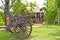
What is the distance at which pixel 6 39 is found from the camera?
441 inches

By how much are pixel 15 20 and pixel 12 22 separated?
0.21 metres

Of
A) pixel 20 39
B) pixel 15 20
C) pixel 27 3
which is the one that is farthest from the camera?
pixel 27 3

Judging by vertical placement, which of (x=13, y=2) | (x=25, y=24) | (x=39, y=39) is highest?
(x=13, y=2)

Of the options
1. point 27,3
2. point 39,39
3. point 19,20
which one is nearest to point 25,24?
point 19,20

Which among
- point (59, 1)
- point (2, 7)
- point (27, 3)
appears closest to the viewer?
point (59, 1)

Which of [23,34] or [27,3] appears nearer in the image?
[23,34]

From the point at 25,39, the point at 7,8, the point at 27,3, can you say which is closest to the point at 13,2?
the point at 7,8

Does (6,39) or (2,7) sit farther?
(2,7)

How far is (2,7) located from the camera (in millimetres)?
16516

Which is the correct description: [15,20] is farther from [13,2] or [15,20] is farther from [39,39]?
[13,2]

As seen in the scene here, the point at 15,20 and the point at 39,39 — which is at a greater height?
the point at 15,20

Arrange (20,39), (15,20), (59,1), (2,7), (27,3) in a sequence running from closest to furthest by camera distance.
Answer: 1. (20,39)
2. (15,20)
3. (59,1)
4. (2,7)
5. (27,3)

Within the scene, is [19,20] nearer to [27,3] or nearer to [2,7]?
[2,7]

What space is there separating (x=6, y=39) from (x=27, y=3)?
8.93 m
